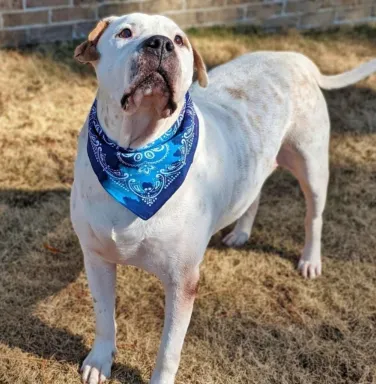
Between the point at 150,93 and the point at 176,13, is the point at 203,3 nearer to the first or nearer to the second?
the point at 176,13

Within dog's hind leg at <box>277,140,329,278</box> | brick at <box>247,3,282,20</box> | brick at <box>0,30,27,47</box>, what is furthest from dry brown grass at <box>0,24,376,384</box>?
brick at <box>247,3,282,20</box>

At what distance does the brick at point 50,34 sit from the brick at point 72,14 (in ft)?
0.28

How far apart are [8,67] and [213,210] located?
364cm

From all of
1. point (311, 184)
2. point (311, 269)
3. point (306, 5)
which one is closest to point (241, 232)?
point (311, 269)

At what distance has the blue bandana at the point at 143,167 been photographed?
2660 millimetres

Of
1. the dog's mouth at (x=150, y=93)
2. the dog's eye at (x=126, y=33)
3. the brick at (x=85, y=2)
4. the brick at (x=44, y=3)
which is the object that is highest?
the dog's eye at (x=126, y=33)

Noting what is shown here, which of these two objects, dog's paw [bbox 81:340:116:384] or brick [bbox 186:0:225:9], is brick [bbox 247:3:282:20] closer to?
brick [bbox 186:0:225:9]

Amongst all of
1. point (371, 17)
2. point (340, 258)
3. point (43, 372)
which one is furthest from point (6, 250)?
point (371, 17)

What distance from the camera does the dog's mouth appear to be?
7.85ft

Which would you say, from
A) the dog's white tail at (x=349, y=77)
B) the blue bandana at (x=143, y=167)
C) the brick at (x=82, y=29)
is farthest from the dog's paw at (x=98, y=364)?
the brick at (x=82, y=29)

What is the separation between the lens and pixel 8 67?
591 cm

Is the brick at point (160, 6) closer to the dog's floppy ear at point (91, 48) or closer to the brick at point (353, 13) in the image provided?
the brick at point (353, 13)

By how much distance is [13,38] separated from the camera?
6.12m

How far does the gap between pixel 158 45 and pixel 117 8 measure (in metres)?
4.20
